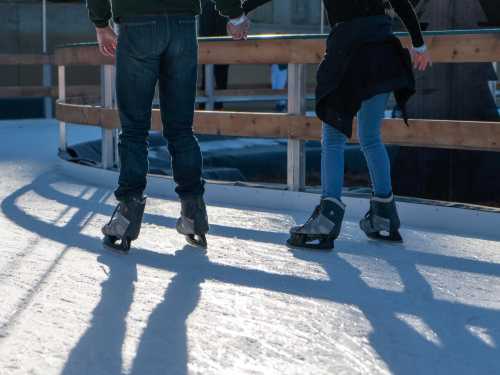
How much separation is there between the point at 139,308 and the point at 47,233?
1.48 metres

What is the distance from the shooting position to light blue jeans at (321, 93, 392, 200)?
3.95 meters

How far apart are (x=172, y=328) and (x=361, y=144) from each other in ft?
5.17

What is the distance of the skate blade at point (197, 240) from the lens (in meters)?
4.01

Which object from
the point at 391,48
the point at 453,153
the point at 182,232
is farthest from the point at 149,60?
the point at 453,153

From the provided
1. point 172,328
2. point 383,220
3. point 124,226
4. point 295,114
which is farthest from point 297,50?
point 172,328

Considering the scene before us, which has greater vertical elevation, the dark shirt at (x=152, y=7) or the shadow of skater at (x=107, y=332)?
the dark shirt at (x=152, y=7)

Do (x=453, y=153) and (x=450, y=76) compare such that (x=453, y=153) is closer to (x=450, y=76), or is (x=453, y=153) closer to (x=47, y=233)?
(x=450, y=76)

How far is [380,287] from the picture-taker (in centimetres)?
331

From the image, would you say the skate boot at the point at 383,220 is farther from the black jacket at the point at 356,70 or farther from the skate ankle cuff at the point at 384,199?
the black jacket at the point at 356,70

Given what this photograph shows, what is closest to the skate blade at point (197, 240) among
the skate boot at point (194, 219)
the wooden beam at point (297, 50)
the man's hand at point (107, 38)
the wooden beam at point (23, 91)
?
the skate boot at point (194, 219)

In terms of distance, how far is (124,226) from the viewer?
12.7ft

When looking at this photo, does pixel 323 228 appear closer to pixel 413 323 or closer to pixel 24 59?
pixel 413 323

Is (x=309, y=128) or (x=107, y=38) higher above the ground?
(x=107, y=38)

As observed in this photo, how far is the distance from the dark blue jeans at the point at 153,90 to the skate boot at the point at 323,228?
0.47 m
